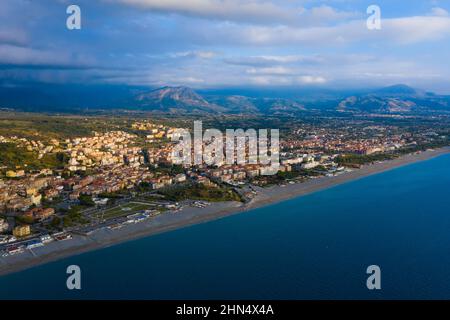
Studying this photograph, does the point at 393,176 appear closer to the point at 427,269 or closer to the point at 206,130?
the point at 427,269

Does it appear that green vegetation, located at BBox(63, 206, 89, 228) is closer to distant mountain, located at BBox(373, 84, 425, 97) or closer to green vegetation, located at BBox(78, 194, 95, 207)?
green vegetation, located at BBox(78, 194, 95, 207)

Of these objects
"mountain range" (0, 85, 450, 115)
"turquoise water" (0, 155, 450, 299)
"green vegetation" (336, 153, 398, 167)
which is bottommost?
"turquoise water" (0, 155, 450, 299)

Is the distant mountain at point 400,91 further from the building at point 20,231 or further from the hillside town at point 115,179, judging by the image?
the building at point 20,231

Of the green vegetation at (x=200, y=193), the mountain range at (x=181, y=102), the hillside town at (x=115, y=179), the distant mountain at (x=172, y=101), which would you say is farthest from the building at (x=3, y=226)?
the distant mountain at (x=172, y=101)

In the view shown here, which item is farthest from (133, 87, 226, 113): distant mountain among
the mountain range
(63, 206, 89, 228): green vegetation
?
(63, 206, 89, 228): green vegetation

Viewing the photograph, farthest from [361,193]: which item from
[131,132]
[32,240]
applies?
[131,132]

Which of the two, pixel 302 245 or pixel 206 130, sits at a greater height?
pixel 206 130
